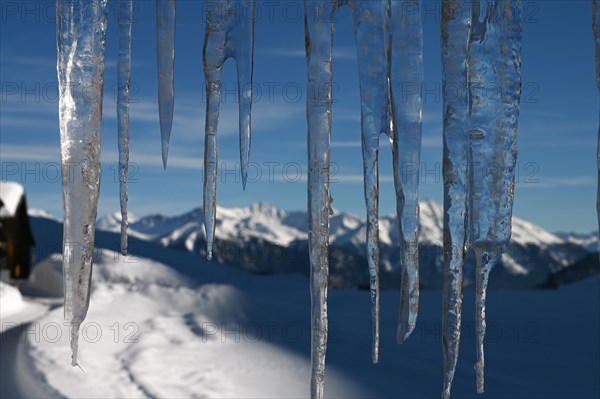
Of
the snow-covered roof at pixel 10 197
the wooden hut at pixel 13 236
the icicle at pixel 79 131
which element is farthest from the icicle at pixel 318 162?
the snow-covered roof at pixel 10 197

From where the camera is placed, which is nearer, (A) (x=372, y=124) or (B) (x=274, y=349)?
(A) (x=372, y=124)

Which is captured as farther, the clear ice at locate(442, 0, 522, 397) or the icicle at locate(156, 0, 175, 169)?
the icicle at locate(156, 0, 175, 169)

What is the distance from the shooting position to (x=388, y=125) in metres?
2.17

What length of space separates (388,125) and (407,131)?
9 cm

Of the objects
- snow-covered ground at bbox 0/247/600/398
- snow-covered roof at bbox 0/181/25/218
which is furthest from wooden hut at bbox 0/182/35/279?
snow-covered ground at bbox 0/247/600/398

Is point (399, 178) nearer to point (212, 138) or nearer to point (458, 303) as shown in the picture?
point (458, 303)

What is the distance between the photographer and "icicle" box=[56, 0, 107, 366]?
2268 millimetres

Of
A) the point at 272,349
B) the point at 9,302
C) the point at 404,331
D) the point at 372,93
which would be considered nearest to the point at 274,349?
the point at 272,349

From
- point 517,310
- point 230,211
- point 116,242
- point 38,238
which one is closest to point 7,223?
point 38,238

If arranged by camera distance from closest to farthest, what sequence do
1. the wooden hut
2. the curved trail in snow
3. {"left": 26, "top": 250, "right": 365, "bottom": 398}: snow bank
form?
{"left": 26, "top": 250, "right": 365, "bottom": 398}: snow bank
the curved trail in snow
the wooden hut

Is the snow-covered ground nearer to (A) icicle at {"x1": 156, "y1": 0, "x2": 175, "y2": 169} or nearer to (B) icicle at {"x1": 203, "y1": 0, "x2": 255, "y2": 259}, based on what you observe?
(B) icicle at {"x1": 203, "y1": 0, "x2": 255, "y2": 259}

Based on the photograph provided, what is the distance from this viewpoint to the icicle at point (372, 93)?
84.4 inches

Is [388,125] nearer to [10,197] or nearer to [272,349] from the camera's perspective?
[272,349]

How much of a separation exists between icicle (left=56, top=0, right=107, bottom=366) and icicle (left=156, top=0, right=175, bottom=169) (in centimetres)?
25
